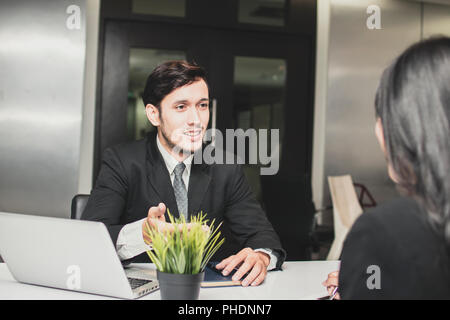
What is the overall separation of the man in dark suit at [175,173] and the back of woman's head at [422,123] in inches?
43.1

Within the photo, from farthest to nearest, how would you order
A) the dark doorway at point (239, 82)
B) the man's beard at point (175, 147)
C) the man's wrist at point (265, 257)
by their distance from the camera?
the dark doorway at point (239, 82) < the man's beard at point (175, 147) < the man's wrist at point (265, 257)

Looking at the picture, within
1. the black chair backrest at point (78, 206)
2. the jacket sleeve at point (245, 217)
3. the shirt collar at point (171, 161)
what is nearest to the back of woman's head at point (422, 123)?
the jacket sleeve at point (245, 217)

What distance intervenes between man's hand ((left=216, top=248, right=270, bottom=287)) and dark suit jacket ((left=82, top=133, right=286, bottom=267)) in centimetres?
28

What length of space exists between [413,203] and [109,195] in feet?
4.42

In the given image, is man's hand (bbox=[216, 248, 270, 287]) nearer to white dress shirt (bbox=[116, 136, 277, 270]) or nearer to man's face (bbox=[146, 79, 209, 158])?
white dress shirt (bbox=[116, 136, 277, 270])

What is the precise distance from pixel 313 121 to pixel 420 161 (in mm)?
3901

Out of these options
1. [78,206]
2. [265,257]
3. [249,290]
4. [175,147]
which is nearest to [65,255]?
[249,290]

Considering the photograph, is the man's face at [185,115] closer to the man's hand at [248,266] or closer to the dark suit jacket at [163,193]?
the dark suit jacket at [163,193]

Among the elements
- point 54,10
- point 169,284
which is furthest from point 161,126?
point 54,10

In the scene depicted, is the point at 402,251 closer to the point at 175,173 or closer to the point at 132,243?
the point at 132,243

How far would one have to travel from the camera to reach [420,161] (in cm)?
78

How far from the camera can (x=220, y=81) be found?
4.33m

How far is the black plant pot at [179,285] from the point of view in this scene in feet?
3.54
